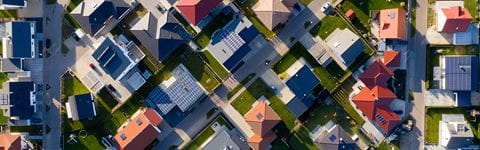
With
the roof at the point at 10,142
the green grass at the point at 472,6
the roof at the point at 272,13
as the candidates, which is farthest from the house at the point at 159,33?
the green grass at the point at 472,6

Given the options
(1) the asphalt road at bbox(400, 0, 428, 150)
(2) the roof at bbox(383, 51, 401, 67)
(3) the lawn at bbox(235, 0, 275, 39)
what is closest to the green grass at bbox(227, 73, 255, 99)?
(3) the lawn at bbox(235, 0, 275, 39)

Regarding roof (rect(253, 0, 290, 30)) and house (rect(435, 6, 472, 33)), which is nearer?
house (rect(435, 6, 472, 33))

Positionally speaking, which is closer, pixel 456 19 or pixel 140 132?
pixel 456 19

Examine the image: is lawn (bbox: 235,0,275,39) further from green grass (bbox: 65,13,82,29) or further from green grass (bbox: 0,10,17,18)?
green grass (bbox: 0,10,17,18)

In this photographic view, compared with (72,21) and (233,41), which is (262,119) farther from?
(72,21)

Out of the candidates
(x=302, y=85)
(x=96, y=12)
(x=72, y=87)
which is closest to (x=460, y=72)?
(x=302, y=85)
